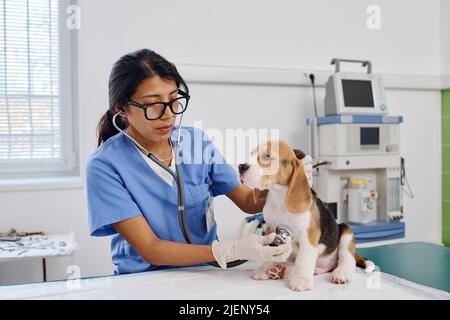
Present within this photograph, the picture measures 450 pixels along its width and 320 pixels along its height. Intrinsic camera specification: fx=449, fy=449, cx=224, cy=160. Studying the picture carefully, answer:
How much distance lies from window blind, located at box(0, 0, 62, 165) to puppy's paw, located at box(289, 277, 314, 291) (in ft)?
6.22

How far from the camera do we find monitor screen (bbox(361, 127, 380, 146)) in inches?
103

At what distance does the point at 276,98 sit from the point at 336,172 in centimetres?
59

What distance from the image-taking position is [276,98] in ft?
9.25

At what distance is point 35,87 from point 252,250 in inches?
74.3

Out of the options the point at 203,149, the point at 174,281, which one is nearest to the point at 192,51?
the point at 203,149

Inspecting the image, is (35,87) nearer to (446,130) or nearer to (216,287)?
(216,287)

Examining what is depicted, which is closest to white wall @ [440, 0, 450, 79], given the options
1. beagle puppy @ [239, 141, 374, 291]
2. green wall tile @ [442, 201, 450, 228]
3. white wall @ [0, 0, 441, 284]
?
white wall @ [0, 0, 441, 284]

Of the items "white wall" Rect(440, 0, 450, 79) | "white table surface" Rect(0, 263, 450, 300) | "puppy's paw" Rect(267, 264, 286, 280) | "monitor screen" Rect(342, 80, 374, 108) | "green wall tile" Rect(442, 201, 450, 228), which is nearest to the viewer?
"white table surface" Rect(0, 263, 450, 300)

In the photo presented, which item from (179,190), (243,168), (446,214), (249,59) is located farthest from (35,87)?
(446,214)

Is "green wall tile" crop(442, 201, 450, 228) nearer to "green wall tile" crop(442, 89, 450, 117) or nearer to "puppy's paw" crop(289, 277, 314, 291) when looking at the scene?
"green wall tile" crop(442, 89, 450, 117)

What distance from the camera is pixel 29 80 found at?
2.50 metres

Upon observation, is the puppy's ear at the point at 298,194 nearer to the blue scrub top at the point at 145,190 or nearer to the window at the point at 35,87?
the blue scrub top at the point at 145,190

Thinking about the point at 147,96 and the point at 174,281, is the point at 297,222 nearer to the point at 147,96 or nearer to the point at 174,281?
the point at 174,281
